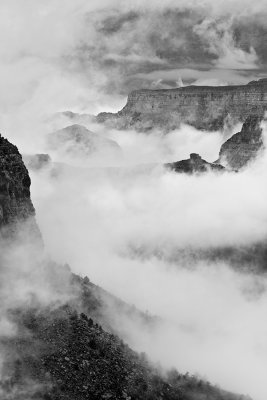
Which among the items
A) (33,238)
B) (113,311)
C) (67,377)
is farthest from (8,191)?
(67,377)

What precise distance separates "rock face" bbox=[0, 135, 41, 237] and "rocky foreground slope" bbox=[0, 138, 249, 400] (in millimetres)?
96

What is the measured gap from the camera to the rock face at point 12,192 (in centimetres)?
6897

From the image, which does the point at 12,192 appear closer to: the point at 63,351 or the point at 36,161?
the point at 63,351

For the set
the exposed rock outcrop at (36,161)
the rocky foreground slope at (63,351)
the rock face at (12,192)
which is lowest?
the rocky foreground slope at (63,351)

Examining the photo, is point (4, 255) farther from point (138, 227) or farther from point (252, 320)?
point (138, 227)

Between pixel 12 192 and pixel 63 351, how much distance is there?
18.9m

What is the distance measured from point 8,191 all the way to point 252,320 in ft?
242

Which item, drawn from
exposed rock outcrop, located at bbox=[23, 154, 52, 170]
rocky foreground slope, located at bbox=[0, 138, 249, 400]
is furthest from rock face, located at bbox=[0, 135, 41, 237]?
exposed rock outcrop, located at bbox=[23, 154, 52, 170]

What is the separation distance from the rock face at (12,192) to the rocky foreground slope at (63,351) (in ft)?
0.31

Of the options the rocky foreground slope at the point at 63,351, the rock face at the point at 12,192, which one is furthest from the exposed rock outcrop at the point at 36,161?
the rocky foreground slope at the point at 63,351

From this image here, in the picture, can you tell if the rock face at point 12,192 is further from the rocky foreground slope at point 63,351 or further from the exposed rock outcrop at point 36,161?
the exposed rock outcrop at point 36,161

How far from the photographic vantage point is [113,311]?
72.3 m

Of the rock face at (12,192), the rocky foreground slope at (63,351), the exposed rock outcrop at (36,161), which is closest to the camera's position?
the rocky foreground slope at (63,351)

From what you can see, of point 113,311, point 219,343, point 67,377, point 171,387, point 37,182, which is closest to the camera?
point 67,377
